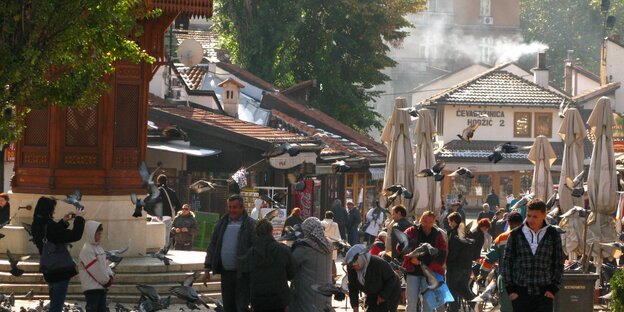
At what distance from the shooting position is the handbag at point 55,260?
1745 cm

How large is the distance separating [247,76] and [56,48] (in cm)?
3633

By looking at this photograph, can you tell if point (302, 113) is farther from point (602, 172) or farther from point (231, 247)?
point (231, 247)

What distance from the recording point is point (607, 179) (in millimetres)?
28078

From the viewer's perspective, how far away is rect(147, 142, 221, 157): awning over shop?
32.7 meters

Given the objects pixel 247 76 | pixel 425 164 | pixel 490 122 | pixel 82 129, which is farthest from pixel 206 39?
pixel 82 129

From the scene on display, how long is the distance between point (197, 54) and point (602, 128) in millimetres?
14528

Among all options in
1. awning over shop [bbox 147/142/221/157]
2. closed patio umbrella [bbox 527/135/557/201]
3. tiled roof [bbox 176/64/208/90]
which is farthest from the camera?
tiled roof [bbox 176/64/208/90]

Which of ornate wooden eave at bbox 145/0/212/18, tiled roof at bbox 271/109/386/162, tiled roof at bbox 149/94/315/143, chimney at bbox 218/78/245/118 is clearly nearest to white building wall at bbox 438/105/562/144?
tiled roof at bbox 271/109/386/162

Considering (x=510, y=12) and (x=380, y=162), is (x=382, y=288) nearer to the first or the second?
(x=380, y=162)

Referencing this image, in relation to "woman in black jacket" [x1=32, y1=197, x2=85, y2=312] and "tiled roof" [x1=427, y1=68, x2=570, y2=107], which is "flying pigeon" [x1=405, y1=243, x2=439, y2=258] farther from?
"tiled roof" [x1=427, y1=68, x2=570, y2=107]

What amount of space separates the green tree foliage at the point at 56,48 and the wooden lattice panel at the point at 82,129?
19.8 feet

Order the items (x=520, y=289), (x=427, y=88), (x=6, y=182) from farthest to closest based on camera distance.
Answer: (x=427, y=88)
(x=6, y=182)
(x=520, y=289)

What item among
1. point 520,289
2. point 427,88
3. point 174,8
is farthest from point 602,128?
point 427,88

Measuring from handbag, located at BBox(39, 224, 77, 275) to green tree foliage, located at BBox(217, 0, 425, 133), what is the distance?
3697 centimetres
